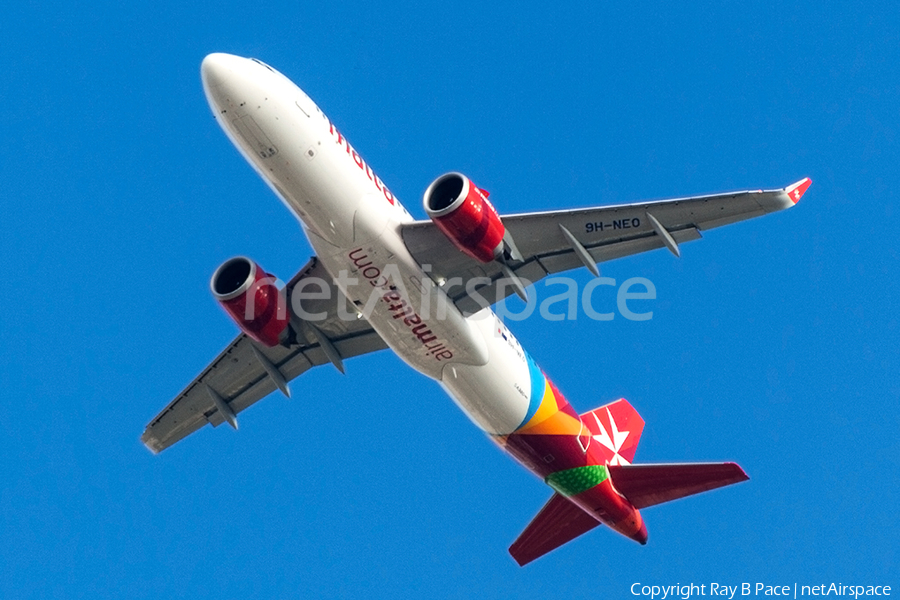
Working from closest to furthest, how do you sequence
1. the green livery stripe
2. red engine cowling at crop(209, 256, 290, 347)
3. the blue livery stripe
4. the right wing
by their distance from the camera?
red engine cowling at crop(209, 256, 290, 347), the blue livery stripe, the green livery stripe, the right wing

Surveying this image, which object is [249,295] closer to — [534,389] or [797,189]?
[534,389]

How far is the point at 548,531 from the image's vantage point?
128 ft

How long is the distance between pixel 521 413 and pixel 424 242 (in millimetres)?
6523

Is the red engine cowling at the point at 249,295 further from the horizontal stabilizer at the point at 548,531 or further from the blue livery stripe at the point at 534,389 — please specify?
the horizontal stabilizer at the point at 548,531

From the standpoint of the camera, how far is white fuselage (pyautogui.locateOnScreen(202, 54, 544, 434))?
28891 millimetres

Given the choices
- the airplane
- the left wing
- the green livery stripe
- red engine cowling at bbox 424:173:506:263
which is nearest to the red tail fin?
the airplane

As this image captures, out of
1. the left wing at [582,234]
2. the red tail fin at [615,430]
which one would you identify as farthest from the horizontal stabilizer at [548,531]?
the left wing at [582,234]

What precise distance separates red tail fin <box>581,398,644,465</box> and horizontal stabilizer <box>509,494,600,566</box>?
8.38ft

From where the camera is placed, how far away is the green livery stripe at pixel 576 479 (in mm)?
36312

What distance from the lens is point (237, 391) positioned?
3909 cm

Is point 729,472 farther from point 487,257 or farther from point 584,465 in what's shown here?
point 487,257

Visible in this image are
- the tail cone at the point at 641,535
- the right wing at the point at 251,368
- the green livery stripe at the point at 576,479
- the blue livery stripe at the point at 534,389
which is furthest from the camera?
the tail cone at the point at 641,535

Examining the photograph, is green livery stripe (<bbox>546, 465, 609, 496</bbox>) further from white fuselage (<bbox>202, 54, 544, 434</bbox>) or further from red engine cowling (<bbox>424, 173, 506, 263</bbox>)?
red engine cowling (<bbox>424, 173, 506, 263</bbox>)

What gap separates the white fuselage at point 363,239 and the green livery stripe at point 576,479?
2990 mm
